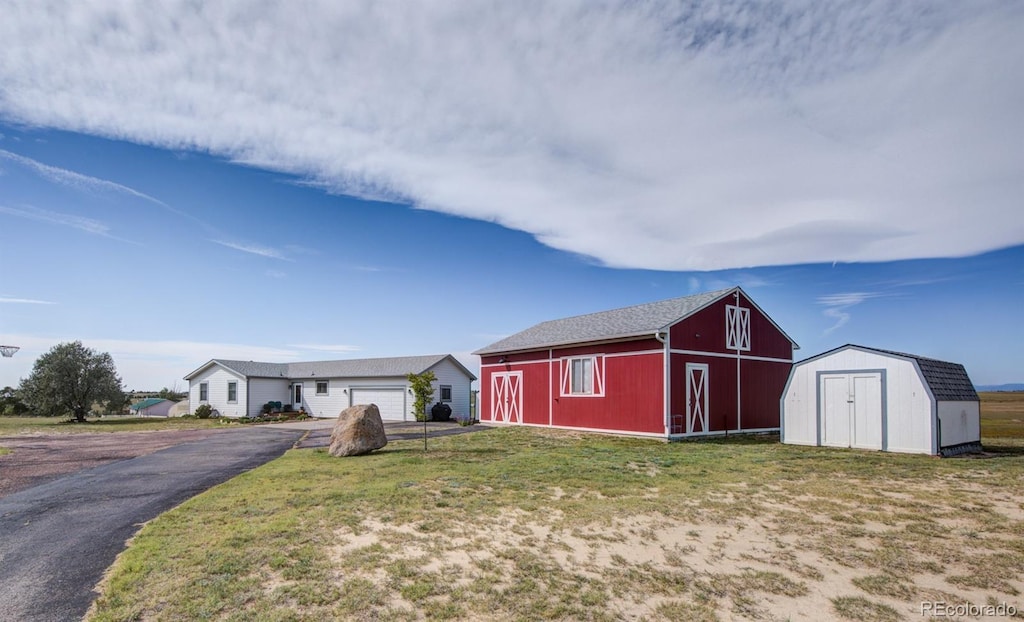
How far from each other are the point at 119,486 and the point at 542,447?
1004cm

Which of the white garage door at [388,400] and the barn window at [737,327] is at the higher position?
the barn window at [737,327]

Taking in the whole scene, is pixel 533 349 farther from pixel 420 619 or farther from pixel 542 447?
pixel 420 619

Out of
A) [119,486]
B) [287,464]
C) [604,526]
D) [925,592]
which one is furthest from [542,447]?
[925,592]

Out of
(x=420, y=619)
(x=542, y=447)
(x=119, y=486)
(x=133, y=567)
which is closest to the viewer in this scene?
(x=420, y=619)

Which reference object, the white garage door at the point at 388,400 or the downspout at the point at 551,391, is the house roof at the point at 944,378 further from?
the white garage door at the point at 388,400

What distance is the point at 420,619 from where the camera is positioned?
15.3ft

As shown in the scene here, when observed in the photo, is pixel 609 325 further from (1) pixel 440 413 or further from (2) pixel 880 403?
(1) pixel 440 413

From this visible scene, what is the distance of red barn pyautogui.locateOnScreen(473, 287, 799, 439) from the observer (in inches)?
739

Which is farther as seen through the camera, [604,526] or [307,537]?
[604,526]

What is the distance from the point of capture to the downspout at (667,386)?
1805 cm

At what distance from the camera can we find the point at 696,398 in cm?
1928

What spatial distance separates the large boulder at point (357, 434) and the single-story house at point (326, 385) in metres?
16.5

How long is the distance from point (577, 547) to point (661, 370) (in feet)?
42.0

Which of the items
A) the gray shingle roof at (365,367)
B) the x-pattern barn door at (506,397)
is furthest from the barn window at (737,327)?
the gray shingle roof at (365,367)
